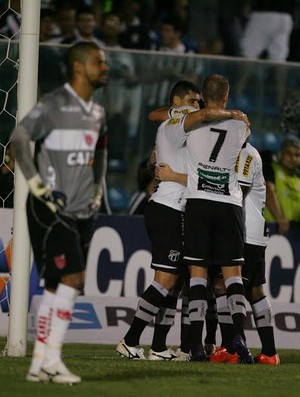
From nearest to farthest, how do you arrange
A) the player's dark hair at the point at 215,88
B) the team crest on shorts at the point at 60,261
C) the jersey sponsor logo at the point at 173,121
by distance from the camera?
the team crest on shorts at the point at 60,261 → the player's dark hair at the point at 215,88 → the jersey sponsor logo at the point at 173,121

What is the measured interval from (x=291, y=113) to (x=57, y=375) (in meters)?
6.92

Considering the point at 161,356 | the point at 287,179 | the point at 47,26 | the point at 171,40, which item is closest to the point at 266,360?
the point at 161,356

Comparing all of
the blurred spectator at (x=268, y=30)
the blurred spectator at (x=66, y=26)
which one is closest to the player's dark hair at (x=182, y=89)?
the blurred spectator at (x=66, y=26)

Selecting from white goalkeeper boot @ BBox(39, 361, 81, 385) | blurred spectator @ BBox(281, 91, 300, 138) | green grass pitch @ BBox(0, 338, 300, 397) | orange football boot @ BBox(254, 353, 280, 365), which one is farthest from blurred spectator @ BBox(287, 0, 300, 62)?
white goalkeeper boot @ BBox(39, 361, 81, 385)

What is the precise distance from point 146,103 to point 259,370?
189 inches

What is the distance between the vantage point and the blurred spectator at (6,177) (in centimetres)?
1180

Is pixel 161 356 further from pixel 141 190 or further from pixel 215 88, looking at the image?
pixel 141 190

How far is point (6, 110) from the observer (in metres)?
12.4

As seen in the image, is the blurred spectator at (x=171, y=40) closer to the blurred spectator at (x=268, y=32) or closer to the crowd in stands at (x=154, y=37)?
the crowd in stands at (x=154, y=37)

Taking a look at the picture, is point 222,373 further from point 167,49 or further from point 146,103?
point 167,49

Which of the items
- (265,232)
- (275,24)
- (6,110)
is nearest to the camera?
(265,232)

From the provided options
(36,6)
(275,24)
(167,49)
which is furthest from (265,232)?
(275,24)

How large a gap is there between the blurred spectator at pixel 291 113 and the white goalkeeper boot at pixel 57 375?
6827mm

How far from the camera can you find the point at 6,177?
39.4 ft
